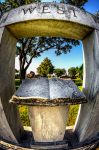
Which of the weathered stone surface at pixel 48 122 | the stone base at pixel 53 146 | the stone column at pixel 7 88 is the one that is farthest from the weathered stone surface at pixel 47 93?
the stone base at pixel 53 146

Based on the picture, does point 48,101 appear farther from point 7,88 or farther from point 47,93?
point 7,88

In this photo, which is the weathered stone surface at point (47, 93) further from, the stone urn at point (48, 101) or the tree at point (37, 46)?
the tree at point (37, 46)

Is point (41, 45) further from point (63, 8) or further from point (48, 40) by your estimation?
point (63, 8)

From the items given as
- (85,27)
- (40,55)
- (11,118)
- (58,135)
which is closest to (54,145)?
(58,135)

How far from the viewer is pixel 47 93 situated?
7.04m

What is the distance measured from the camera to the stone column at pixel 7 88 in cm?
723

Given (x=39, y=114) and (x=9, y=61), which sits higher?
(x=9, y=61)

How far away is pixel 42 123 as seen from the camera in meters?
7.57

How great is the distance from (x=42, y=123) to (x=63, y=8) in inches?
132

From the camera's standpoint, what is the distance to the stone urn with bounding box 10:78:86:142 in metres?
6.90

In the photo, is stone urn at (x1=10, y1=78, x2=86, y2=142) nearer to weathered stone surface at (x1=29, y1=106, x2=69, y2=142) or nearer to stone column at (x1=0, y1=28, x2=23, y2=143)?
weathered stone surface at (x1=29, y1=106, x2=69, y2=142)

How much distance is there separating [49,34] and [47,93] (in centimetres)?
213

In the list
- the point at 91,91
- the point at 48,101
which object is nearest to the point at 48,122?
the point at 48,101

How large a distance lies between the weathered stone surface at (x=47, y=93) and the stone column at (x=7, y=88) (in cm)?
49
